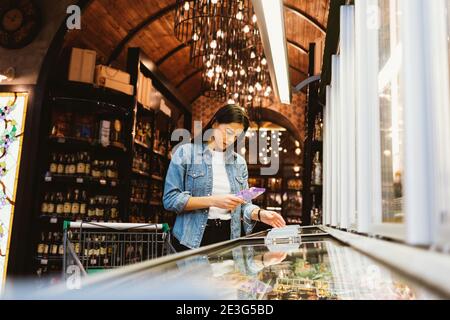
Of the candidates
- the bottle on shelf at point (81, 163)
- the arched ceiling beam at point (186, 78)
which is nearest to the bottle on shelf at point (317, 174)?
the bottle on shelf at point (81, 163)

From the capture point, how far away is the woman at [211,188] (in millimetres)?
2363

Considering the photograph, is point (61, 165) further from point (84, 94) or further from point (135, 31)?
point (135, 31)

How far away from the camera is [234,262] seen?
4.23 ft

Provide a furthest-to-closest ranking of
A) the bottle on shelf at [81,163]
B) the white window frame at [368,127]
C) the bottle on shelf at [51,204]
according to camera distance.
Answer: the bottle on shelf at [81,163] < the bottle on shelf at [51,204] < the white window frame at [368,127]

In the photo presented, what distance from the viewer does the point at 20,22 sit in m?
5.48

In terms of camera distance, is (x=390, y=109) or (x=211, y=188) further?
(x=211, y=188)

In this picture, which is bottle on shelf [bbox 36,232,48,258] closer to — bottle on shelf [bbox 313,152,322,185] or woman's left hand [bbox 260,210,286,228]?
bottle on shelf [bbox 313,152,322,185]

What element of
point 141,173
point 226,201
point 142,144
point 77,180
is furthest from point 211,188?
point 142,144

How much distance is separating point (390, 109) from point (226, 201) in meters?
1.21

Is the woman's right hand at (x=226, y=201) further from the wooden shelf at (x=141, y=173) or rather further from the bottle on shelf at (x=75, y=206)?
the wooden shelf at (x=141, y=173)

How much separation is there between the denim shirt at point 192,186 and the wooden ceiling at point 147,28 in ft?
12.8

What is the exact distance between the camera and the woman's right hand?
7.56 feet

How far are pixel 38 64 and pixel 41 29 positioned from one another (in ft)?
1.61
